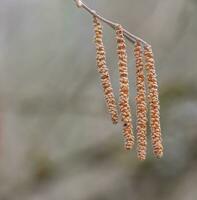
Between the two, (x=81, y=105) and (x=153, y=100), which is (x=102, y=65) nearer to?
(x=153, y=100)

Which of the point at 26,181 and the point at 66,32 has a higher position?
the point at 66,32

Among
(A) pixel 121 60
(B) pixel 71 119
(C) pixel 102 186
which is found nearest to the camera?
(A) pixel 121 60

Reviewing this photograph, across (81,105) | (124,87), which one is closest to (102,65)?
(124,87)

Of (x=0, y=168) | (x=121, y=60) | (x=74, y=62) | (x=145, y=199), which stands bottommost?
(x=121, y=60)

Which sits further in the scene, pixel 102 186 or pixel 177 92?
pixel 102 186

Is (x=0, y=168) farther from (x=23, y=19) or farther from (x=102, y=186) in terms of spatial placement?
(x=23, y=19)

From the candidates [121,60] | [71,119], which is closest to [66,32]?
[71,119]

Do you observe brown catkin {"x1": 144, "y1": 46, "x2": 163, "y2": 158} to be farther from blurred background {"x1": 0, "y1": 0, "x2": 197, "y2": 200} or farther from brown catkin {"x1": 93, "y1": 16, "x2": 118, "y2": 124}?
blurred background {"x1": 0, "y1": 0, "x2": 197, "y2": 200}

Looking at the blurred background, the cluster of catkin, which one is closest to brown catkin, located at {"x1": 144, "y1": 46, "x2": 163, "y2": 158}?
the cluster of catkin

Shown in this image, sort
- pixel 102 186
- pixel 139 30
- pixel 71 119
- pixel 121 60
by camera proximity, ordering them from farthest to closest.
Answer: pixel 102 186 → pixel 71 119 → pixel 139 30 → pixel 121 60
